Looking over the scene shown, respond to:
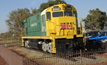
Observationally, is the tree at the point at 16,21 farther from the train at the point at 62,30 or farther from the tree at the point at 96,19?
the train at the point at 62,30

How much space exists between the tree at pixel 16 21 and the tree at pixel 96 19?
1816 centimetres

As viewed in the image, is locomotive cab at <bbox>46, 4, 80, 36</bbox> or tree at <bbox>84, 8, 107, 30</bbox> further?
tree at <bbox>84, 8, 107, 30</bbox>

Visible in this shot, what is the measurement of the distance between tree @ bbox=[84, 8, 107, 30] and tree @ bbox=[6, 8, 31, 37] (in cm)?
1816

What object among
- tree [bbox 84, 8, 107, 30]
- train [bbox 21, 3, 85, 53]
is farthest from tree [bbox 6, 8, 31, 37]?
train [bbox 21, 3, 85, 53]

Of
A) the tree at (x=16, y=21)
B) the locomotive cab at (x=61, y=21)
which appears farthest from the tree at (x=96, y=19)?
the locomotive cab at (x=61, y=21)

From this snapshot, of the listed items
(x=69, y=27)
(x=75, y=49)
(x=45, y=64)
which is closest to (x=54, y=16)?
(x=69, y=27)

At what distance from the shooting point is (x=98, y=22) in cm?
4269

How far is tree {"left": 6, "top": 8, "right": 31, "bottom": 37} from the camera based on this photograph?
39.0 m

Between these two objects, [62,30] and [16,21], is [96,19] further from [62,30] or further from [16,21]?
[62,30]

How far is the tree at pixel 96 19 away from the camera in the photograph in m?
43.1

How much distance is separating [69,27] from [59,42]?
5.49ft

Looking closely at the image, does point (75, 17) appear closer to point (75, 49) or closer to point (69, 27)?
point (69, 27)

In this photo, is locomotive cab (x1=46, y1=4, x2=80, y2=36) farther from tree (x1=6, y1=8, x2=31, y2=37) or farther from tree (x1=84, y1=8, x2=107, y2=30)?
tree (x1=84, y1=8, x2=107, y2=30)

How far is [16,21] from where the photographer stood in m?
39.5
